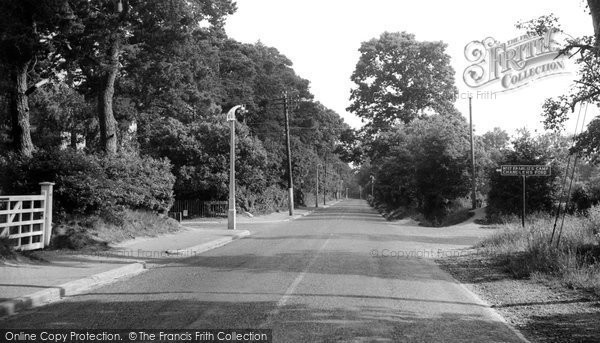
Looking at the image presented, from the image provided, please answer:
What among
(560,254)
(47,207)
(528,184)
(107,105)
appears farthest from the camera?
(528,184)

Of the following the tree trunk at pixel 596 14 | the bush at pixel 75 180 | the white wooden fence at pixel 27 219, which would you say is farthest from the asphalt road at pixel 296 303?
the tree trunk at pixel 596 14

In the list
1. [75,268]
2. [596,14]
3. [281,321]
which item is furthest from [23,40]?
[596,14]

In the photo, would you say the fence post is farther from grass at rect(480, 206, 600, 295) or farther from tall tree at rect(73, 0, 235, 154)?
grass at rect(480, 206, 600, 295)

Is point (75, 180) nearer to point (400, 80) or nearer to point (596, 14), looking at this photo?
point (596, 14)

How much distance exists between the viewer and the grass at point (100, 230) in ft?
48.5

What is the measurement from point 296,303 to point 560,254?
6.19m

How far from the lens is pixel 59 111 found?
39844 mm

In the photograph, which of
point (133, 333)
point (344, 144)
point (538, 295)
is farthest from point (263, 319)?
point (344, 144)

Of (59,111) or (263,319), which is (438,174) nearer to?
(59,111)

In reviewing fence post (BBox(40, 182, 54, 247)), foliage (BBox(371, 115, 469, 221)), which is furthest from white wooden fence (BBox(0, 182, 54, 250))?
foliage (BBox(371, 115, 469, 221))

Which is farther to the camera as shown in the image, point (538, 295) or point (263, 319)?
point (538, 295)

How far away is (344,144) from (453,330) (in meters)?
56.7

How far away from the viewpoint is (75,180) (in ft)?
51.9

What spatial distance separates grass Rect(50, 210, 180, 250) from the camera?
14789mm
